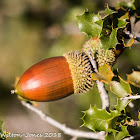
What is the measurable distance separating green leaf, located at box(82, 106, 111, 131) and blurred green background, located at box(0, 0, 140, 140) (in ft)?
8.18

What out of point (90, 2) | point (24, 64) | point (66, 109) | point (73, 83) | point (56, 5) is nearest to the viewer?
point (73, 83)

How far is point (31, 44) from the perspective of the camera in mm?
5320

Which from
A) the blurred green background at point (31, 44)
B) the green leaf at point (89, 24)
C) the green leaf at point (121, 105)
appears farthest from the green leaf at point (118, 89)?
the blurred green background at point (31, 44)

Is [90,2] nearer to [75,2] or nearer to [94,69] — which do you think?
[75,2]

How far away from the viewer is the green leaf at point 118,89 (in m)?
1.59

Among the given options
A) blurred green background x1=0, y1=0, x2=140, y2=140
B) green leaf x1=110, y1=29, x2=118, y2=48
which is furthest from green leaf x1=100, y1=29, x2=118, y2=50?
blurred green background x1=0, y1=0, x2=140, y2=140

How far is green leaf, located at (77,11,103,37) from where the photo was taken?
1.74m

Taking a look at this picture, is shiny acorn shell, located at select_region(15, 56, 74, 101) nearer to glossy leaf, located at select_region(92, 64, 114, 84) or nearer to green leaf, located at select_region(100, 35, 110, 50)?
glossy leaf, located at select_region(92, 64, 114, 84)

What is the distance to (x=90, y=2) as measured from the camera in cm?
416

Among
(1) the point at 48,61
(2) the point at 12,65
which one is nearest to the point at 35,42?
(2) the point at 12,65

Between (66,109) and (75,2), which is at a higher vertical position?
(75,2)

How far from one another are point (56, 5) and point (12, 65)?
1815mm

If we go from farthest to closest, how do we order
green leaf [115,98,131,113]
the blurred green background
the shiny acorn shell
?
the blurred green background
the shiny acorn shell
green leaf [115,98,131,113]

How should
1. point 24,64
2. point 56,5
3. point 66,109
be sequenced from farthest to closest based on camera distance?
1. point 24,64
2. point 56,5
3. point 66,109
